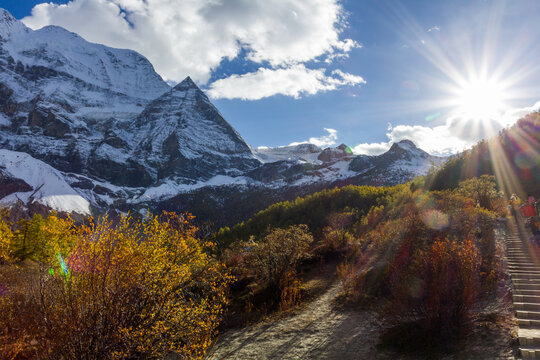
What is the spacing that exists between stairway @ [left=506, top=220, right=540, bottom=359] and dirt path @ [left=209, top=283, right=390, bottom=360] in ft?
10.7

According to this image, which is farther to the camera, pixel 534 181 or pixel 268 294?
pixel 534 181

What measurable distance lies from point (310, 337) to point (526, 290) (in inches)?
269

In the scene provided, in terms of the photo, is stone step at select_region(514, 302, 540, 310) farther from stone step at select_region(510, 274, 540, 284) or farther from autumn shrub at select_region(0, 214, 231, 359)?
autumn shrub at select_region(0, 214, 231, 359)

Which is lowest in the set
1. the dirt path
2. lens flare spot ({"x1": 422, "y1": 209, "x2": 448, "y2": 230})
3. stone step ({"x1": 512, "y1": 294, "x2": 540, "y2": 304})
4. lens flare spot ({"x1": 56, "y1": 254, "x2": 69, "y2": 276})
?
the dirt path

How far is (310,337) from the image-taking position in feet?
34.3

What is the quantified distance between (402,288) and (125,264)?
818cm

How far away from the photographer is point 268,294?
1560 cm

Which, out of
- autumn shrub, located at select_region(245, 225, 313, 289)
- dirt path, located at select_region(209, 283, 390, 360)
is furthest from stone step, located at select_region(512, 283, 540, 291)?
autumn shrub, located at select_region(245, 225, 313, 289)

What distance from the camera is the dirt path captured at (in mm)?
9117

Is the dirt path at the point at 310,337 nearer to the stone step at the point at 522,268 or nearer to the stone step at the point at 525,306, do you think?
the stone step at the point at 525,306

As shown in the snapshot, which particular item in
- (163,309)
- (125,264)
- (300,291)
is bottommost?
(300,291)

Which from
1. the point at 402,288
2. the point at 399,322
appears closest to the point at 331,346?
the point at 399,322

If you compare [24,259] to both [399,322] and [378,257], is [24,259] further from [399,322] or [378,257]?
[399,322]

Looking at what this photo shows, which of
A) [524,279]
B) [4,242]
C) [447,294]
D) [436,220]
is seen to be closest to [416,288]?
[447,294]
